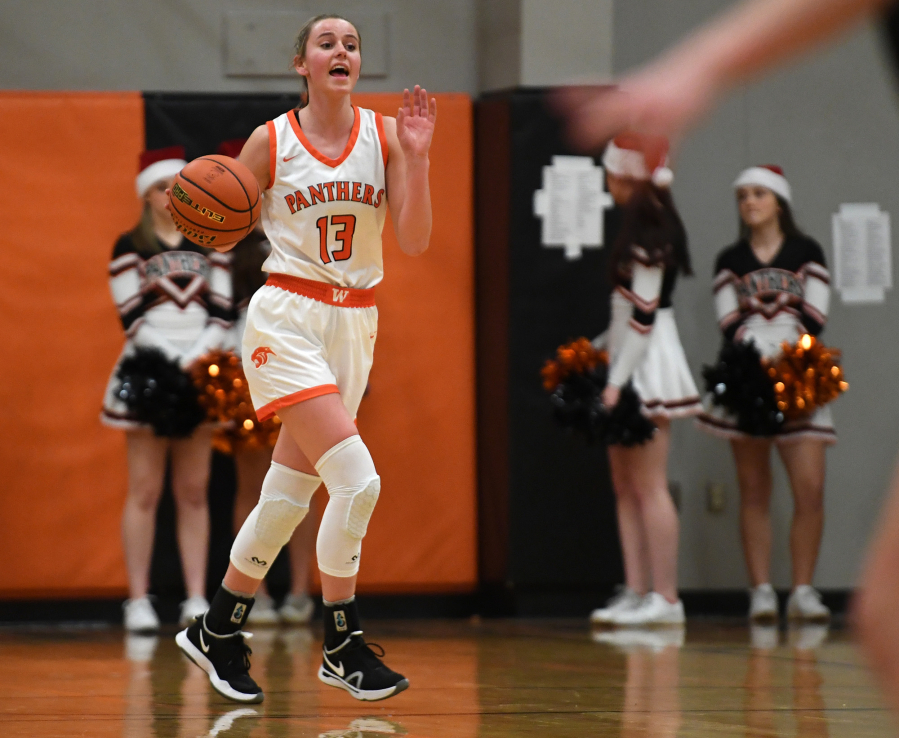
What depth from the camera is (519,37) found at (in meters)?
7.56

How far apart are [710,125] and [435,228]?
1.88 meters

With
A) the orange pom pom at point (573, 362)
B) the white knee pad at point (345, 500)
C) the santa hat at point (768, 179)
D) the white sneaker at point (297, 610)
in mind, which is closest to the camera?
the white knee pad at point (345, 500)

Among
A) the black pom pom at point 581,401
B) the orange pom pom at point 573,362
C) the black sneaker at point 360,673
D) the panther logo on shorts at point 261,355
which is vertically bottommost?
the black sneaker at point 360,673

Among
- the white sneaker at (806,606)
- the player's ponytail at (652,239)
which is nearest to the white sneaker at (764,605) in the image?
the white sneaker at (806,606)

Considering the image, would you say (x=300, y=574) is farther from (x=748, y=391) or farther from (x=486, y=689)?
(x=486, y=689)

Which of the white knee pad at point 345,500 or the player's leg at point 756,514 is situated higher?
the white knee pad at point 345,500

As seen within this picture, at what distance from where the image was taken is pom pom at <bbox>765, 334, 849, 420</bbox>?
7.17 m

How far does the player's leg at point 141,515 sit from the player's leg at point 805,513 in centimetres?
350

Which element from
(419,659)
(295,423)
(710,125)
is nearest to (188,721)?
(295,423)

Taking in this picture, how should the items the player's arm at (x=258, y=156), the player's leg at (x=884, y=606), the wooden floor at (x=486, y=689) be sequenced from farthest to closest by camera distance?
the player's arm at (x=258, y=156), the wooden floor at (x=486, y=689), the player's leg at (x=884, y=606)

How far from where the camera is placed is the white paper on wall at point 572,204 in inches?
294

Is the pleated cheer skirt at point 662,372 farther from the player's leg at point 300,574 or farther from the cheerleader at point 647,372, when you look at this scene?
the player's leg at point 300,574

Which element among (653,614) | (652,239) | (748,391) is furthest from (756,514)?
(652,239)

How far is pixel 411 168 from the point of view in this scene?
4.07 metres
